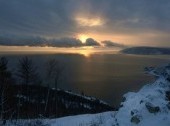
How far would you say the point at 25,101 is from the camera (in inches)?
2601

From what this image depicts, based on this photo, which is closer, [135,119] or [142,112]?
[135,119]

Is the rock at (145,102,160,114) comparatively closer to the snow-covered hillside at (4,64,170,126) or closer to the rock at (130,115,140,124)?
the snow-covered hillside at (4,64,170,126)

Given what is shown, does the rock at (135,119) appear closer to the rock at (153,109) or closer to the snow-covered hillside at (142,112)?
the snow-covered hillside at (142,112)

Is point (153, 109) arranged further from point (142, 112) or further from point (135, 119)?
point (135, 119)

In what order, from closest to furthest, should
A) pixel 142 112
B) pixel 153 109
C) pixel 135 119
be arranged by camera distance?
pixel 135 119 < pixel 153 109 < pixel 142 112

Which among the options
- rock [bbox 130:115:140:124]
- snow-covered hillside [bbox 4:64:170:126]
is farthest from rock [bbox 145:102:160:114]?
rock [bbox 130:115:140:124]

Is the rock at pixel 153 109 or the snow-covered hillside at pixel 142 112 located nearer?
the snow-covered hillside at pixel 142 112

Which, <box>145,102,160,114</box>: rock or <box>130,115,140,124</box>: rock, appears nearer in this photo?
<box>130,115,140,124</box>: rock

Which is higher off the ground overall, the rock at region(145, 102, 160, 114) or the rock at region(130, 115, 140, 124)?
the rock at region(145, 102, 160, 114)

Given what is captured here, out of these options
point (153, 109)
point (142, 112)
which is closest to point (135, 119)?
point (142, 112)

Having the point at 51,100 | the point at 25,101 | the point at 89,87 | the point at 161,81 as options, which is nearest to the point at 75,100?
the point at 51,100

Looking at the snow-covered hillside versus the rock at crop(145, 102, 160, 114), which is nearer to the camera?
the snow-covered hillside

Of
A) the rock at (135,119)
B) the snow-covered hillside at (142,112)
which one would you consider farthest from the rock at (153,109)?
the rock at (135,119)

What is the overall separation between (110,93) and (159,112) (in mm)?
103546
